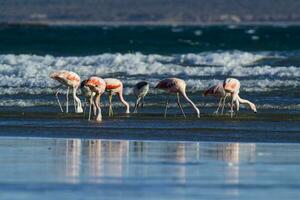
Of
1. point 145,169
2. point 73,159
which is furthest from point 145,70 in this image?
point 145,169

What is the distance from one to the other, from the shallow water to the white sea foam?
11.5 metres

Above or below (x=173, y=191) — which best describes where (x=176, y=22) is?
above

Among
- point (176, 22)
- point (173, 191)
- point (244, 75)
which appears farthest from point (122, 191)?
point (176, 22)

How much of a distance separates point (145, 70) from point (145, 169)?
21.7 m

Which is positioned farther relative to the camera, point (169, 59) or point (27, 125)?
point (169, 59)

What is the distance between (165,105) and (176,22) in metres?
116

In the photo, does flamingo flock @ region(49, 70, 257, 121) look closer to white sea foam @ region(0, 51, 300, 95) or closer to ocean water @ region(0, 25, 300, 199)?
ocean water @ region(0, 25, 300, 199)

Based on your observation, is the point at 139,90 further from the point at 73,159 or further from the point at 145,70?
the point at 145,70

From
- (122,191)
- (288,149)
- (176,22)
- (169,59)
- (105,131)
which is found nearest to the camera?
(122,191)

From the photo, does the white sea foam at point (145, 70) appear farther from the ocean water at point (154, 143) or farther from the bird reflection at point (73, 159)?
the bird reflection at point (73, 159)

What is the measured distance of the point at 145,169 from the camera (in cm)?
1647

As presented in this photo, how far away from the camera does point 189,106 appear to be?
1063 inches

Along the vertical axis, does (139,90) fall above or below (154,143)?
above

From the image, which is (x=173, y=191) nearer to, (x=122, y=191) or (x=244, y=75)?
(x=122, y=191)
